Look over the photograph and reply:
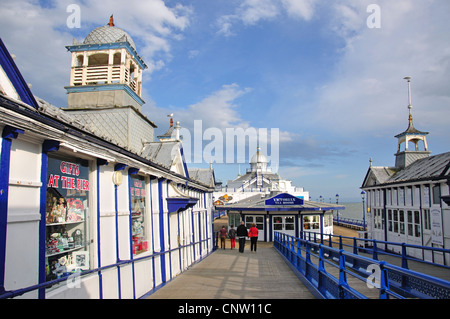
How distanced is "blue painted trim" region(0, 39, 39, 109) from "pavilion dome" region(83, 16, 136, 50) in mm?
7676

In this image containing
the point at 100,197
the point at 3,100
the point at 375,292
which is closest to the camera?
the point at 3,100

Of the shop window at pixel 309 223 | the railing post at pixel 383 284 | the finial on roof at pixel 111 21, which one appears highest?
the finial on roof at pixel 111 21

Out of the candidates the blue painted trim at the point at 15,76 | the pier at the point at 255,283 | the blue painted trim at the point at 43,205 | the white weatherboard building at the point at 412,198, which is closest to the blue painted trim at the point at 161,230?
the pier at the point at 255,283

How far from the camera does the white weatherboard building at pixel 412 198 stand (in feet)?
51.8

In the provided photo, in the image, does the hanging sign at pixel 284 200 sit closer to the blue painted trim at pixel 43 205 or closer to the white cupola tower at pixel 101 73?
the white cupola tower at pixel 101 73

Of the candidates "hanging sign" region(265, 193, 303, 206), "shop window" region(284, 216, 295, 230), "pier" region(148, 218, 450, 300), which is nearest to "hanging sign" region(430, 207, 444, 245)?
"pier" region(148, 218, 450, 300)

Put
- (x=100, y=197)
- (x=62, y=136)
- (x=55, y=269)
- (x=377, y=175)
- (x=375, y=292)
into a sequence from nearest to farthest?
1. (x=62, y=136)
2. (x=55, y=269)
3. (x=100, y=197)
4. (x=375, y=292)
5. (x=377, y=175)

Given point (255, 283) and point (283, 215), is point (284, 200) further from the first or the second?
point (255, 283)

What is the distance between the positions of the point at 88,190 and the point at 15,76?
253cm

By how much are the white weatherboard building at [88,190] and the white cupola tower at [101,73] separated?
34 millimetres
